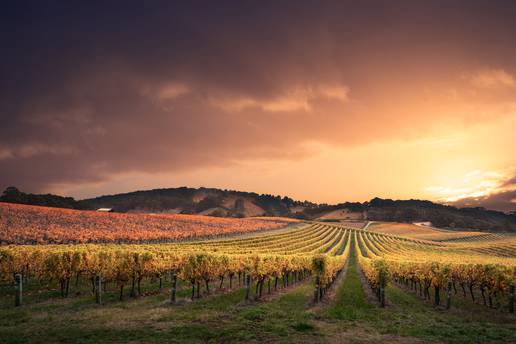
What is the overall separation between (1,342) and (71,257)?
1563 cm

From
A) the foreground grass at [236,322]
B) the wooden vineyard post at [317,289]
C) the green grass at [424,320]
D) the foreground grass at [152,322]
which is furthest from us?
the wooden vineyard post at [317,289]

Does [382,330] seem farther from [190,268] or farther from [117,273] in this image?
[117,273]

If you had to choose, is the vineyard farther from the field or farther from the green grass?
the green grass

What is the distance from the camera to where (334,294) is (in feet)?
118

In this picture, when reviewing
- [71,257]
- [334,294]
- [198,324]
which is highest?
[71,257]

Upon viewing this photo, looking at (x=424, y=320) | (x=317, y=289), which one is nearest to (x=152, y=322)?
(x=317, y=289)

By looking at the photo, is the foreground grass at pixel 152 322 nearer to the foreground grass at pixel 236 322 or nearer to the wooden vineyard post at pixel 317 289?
the foreground grass at pixel 236 322

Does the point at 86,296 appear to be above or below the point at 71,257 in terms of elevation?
below

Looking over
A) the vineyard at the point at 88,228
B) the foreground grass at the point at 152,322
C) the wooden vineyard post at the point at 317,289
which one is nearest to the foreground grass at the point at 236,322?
the foreground grass at the point at 152,322

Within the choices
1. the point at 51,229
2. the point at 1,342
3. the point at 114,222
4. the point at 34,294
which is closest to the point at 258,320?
the point at 1,342

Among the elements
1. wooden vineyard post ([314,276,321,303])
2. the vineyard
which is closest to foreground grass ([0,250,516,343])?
wooden vineyard post ([314,276,321,303])

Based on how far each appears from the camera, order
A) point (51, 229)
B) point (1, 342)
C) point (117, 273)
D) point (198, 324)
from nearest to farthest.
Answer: point (1, 342)
point (198, 324)
point (117, 273)
point (51, 229)

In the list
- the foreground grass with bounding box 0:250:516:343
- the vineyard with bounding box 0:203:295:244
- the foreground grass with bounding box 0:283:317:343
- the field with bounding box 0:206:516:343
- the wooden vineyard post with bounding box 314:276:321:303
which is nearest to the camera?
the foreground grass with bounding box 0:283:317:343

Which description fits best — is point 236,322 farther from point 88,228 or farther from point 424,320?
point 88,228
